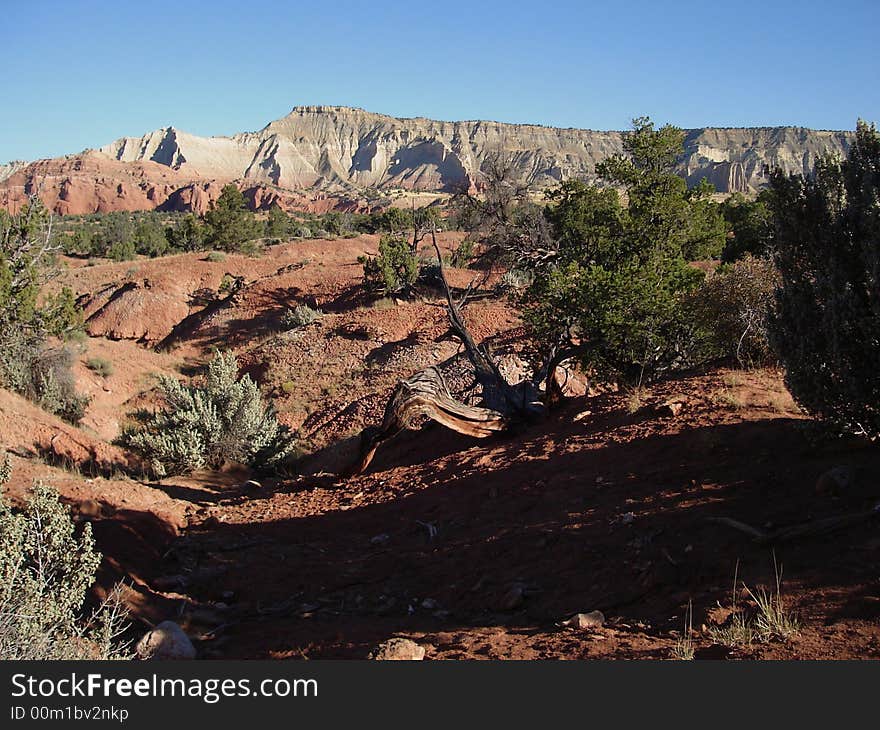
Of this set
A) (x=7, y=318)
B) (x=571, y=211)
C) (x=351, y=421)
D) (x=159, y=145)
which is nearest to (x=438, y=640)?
(x=351, y=421)

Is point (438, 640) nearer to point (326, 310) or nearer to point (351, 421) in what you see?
point (351, 421)

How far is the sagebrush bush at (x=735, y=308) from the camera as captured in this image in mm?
9609

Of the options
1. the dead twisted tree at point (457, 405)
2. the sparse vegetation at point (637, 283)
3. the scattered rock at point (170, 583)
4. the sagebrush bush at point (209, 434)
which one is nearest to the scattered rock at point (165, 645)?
the scattered rock at point (170, 583)

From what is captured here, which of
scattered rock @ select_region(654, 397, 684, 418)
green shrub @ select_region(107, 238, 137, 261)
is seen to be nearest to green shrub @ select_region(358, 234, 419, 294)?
scattered rock @ select_region(654, 397, 684, 418)

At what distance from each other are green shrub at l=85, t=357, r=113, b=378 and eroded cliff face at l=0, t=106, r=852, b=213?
8136 cm

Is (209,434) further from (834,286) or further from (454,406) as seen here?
(834,286)

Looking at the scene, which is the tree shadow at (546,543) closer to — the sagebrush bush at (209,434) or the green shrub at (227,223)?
the sagebrush bush at (209,434)

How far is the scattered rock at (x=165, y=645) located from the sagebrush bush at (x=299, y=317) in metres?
18.5

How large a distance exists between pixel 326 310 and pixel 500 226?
6.78 metres

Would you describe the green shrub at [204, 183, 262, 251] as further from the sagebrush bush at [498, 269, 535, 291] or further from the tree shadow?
the tree shadow

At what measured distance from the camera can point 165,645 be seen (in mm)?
4219

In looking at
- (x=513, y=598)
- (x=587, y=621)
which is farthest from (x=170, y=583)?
(x=587, y=621)

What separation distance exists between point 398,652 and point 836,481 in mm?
3213

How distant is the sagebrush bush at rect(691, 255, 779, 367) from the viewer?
9609mm
